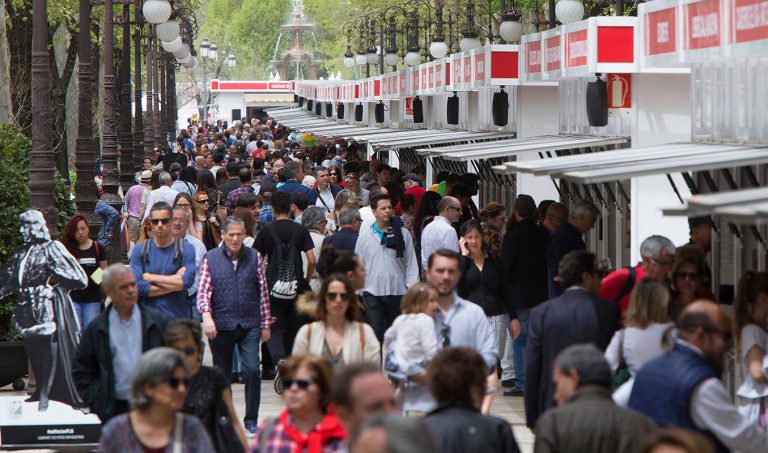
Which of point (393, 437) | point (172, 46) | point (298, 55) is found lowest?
point (393, 437)

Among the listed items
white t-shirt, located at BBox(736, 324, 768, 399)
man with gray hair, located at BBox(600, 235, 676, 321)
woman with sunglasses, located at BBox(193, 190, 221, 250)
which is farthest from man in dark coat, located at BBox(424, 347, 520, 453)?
woman with sunglasses, located at BBox(193, 190, 221, 250)

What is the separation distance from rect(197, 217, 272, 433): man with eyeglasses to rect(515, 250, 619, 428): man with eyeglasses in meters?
2.78

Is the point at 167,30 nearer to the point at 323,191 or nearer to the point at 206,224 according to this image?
the point at 323,191

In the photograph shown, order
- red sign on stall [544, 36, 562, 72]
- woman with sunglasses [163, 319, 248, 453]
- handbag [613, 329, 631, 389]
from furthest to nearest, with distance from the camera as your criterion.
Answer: red sign on stall [544, 36, 562, 72] → handbag [613, 329, 631, 389] → woman with sunglasses [163, 319, 248, 453]

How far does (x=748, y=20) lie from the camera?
10117 mm

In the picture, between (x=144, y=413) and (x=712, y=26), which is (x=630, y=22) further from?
(x=144, y=413)

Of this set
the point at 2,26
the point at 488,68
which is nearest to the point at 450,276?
the point at 488,68

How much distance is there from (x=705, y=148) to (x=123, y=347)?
4396mm

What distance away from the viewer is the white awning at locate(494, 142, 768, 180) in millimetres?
9164

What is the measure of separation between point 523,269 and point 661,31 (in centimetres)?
224

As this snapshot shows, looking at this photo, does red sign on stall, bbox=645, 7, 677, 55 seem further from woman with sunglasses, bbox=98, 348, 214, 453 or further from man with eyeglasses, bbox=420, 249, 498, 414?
woman with sunglasses, bbox=98, 348, 214, 453

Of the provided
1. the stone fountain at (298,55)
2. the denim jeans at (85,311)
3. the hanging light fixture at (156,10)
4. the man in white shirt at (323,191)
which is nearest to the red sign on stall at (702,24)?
the denim jeans at (85,311)

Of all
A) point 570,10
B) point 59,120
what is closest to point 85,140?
point 570,10

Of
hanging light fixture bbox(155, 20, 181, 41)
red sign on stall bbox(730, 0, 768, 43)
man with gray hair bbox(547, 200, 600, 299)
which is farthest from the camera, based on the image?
hanging light fixture bbox(155, 20, 181, 41)
